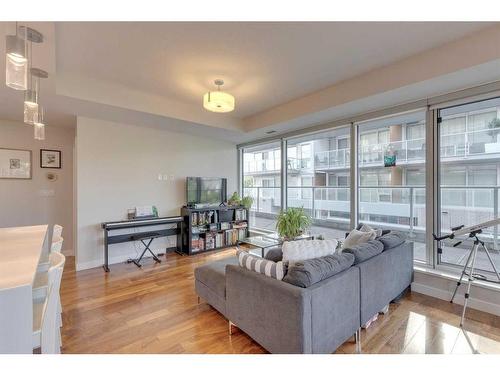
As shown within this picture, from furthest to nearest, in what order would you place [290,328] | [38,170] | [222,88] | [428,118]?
[38,170], [222,88], [428,118], [290,328]

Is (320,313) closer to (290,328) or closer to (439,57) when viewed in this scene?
(290,328)

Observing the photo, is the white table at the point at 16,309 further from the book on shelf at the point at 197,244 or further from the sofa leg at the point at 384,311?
the book on shelf at the point at 197,244

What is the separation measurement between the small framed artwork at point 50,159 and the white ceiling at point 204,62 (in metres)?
0.69

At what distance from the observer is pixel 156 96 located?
3514mm

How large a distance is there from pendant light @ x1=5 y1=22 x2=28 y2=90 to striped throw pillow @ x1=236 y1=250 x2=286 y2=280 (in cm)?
194

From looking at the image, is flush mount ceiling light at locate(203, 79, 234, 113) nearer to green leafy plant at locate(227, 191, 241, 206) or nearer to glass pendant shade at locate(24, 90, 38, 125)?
glass pendant shade at locate(24, 90, 38, 125)

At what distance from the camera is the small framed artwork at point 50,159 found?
4.25m

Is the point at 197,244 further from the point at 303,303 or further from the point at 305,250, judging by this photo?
the point at 303,303

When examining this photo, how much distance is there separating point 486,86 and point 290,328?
3208mm

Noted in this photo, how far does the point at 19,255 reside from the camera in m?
1.65

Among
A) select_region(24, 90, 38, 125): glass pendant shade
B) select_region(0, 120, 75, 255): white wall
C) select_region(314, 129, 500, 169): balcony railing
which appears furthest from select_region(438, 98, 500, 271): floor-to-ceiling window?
select_region(0, 120, 75, 255): white wall

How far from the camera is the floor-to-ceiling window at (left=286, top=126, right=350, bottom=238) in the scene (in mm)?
4086

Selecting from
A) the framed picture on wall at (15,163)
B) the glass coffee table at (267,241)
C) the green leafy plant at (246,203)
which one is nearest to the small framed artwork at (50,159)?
the framed picture on wall at (15,163)
